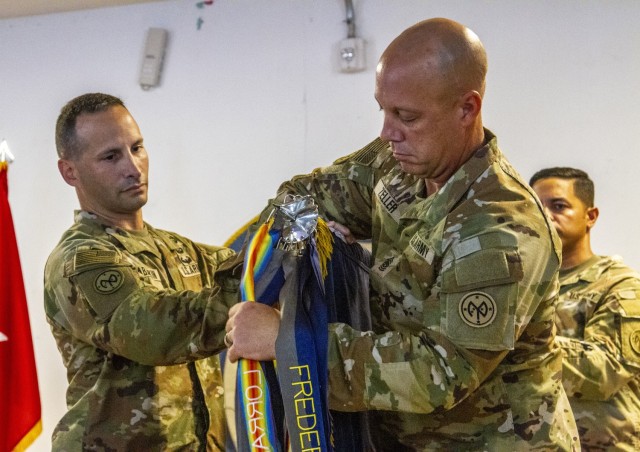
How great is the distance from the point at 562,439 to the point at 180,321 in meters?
0.87

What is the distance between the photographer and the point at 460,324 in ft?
5.14

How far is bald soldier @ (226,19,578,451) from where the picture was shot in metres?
1.57

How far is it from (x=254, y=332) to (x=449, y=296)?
15.0 inches

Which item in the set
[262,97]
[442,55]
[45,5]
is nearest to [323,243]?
[442,55]

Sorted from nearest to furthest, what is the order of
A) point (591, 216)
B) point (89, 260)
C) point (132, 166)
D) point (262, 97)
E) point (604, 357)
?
1. point (89, 260)
2. point (132, 166)
3. point (604, 357)
4. point (591, 216)
5. point (262, 97)

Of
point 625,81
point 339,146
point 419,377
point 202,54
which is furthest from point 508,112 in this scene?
point 419,377

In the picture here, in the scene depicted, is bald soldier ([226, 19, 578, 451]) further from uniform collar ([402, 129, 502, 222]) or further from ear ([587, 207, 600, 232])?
ear ([587, 207, 600, 232])

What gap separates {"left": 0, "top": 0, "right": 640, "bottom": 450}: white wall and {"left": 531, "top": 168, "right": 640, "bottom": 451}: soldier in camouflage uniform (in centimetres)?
40

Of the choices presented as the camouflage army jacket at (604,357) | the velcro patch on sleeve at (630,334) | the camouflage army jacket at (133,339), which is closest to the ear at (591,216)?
the camouflage army jacket at (604,357)

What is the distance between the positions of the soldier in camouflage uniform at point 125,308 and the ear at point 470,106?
24.3 inches

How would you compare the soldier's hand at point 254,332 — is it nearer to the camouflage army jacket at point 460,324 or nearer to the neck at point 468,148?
the camouflage army jacket at point 460,324

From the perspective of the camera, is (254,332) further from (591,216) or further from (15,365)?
(15,365)

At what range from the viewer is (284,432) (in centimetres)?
172

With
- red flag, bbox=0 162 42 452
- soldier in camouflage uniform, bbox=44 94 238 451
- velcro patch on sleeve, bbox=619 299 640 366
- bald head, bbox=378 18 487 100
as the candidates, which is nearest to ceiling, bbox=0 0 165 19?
red flag, bbox=0 162 42 452
